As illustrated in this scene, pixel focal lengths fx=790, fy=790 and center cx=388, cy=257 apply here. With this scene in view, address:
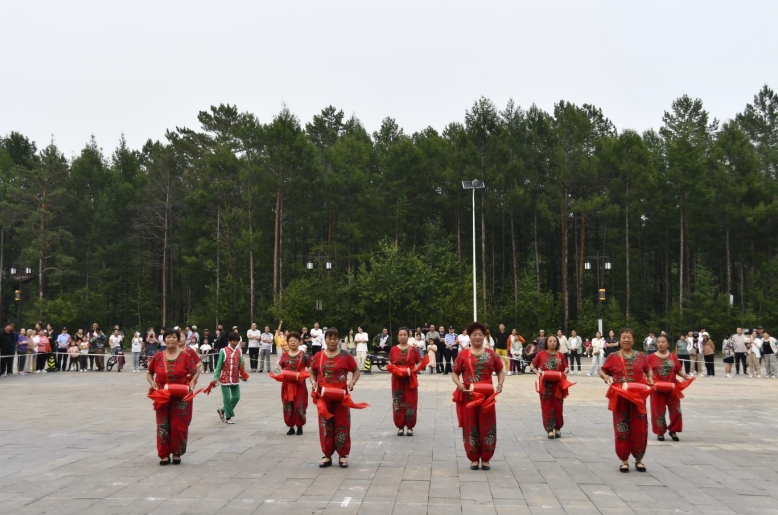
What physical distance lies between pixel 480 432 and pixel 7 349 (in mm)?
21812

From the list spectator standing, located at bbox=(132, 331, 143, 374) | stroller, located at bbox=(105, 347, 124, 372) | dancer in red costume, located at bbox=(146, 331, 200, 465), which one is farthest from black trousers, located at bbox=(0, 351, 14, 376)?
dancer in red costume, located at bbox=(146, 331, 200, 465)

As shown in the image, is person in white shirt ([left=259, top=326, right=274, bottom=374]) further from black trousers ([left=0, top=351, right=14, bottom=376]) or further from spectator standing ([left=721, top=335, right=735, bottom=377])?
spectator standing ([left=721, top=335, right=735, bottom=377])

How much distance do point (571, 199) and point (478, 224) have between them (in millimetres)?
6715

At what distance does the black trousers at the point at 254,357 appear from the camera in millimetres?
27837

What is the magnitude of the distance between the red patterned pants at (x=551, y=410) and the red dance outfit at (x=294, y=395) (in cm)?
366

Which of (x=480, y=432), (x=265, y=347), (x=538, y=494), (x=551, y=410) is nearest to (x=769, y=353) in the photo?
Result: (x=265, y=347)

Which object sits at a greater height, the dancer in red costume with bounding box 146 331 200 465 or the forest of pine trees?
the forest of pine trees

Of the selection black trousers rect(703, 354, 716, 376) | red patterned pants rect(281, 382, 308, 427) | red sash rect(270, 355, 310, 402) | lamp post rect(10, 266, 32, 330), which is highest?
lamp post rect(10, 266, 32, 330)

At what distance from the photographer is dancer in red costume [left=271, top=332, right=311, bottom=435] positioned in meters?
12.2

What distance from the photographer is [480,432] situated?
895cm

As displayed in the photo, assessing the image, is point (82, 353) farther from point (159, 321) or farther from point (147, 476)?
point (159, 321)

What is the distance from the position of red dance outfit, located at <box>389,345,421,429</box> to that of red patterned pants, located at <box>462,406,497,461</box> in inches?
133

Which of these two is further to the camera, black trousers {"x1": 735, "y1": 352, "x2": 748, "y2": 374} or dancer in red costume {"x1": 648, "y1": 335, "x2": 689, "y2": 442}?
black trousers {"x1": 735, "y1": 352, "x2": 748, "y2": 374}

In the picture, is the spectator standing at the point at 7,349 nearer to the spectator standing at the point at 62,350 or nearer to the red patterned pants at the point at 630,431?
the spectator standing at the point at 62,350
